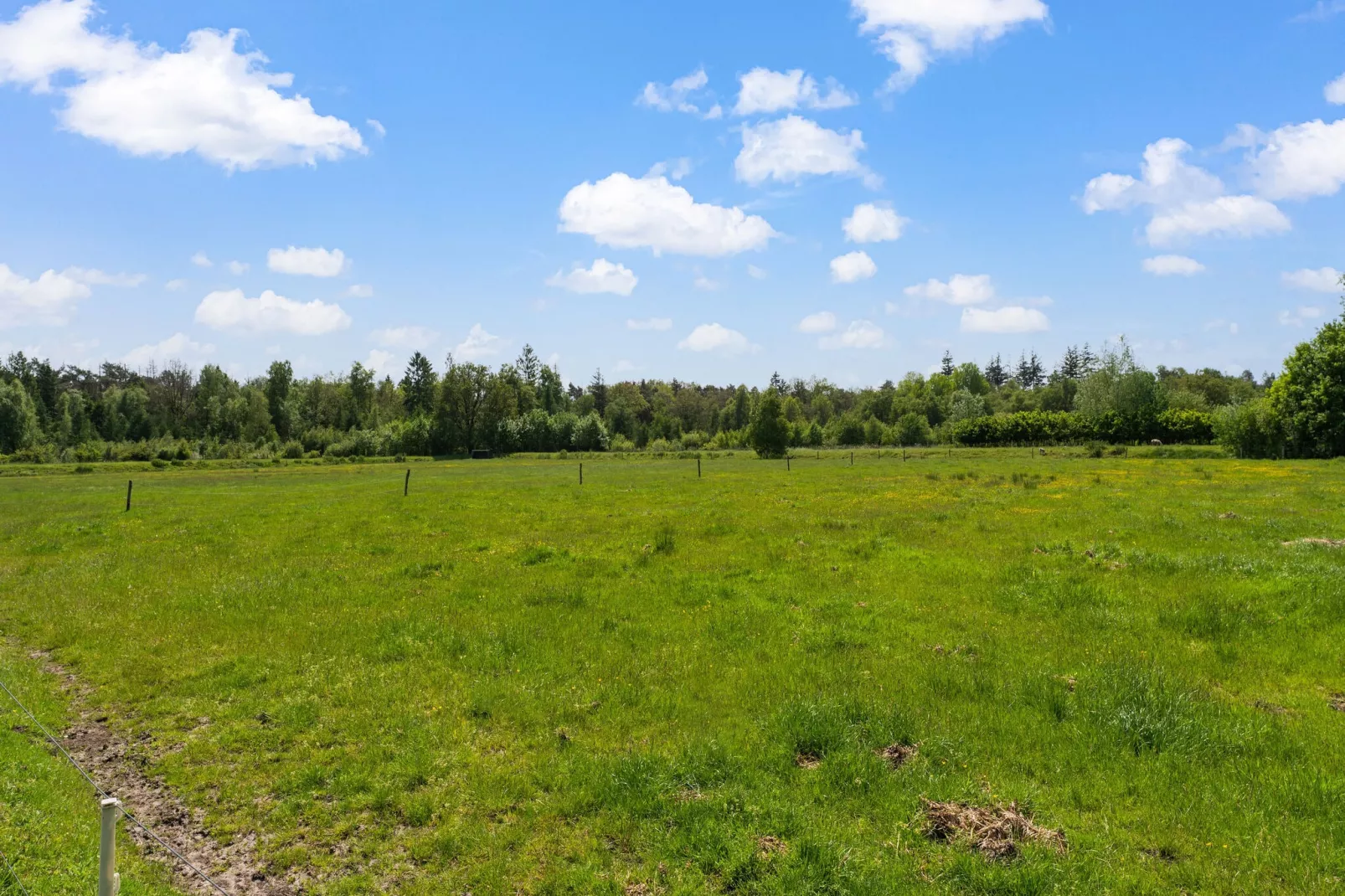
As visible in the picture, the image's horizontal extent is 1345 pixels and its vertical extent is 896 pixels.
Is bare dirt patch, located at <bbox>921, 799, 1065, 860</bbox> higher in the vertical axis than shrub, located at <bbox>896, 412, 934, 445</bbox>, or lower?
lower

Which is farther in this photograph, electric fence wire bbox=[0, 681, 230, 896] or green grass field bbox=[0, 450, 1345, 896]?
green grass field bbox=[0, 450, 1345, 896]

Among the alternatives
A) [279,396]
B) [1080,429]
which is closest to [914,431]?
[1080,429]

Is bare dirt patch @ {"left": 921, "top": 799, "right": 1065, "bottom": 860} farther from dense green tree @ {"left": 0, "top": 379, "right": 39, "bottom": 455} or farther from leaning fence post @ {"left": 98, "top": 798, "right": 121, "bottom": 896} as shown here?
dense green tree @ {"left": 0, "top": 379, "right": 39, "bottom": 455}

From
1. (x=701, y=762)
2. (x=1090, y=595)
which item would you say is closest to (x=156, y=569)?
(x=701, y=762)

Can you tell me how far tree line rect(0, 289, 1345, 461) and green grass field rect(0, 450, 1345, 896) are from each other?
66.6m

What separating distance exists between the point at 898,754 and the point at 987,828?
1.78 metres

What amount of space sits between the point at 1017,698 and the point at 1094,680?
1.41 meters

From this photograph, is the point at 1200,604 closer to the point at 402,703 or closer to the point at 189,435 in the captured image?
the point at 402,703

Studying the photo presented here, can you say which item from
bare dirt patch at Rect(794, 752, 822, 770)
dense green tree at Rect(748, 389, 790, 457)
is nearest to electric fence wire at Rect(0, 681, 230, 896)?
bare dirt patch at Rect(794, 752, 822, 770)

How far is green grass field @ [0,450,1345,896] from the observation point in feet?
22.4

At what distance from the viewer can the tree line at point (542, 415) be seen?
70.4 m

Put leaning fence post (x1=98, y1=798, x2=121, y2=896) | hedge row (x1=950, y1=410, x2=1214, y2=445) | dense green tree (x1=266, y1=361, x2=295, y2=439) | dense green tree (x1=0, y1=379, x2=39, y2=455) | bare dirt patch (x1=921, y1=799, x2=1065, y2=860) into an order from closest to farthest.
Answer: leaning fence post (x1=98, y1=798, x2=121, y2=896) < bare dirt patch (x1=921, y1=799, x2=1065, y2=860) < hedge row (x1=950, y1=410, x2=1214, y2=445) < dense green tree (x1=0, y1=379, x2=39, y2=455) < dense green tree (x1=266, y1=361, x2=295, y2=439)

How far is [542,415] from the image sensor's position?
134 metres

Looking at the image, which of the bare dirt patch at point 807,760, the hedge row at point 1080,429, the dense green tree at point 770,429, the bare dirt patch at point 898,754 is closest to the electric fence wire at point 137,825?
the bare dirt patch at point 807,760
